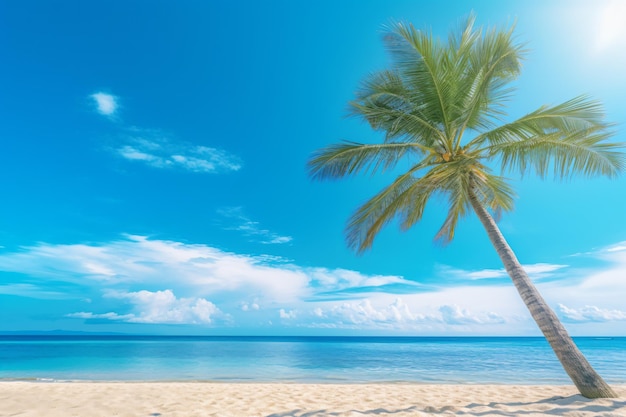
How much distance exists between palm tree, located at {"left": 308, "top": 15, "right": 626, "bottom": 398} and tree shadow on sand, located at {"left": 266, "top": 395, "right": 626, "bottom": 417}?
53 centimetres

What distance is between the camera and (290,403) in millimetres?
7137

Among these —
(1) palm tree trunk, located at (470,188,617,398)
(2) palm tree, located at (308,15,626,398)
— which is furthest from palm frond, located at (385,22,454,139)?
(1) palm tree trunk, located at (470,188,617,398)

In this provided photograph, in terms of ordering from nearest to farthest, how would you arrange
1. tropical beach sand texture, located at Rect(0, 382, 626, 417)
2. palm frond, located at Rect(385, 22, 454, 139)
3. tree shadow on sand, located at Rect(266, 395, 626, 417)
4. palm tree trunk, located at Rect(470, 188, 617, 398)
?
tree shadow on sand, located at Rect(266, 395, 626, 417)
palm tree trunk, located at Rect(470, 188, 617, 398)
tropical beach sand texture, located at Rect(0, 382, 626, 417)
palm frond, located at Rect(385, 22, 454, 139)

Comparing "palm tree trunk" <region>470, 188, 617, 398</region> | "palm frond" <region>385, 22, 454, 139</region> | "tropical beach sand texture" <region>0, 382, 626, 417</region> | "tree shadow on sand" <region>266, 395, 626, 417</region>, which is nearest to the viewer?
"tree shadow on sand" <region>266, 395, 626, 417</region>

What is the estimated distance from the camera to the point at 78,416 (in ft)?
19.4

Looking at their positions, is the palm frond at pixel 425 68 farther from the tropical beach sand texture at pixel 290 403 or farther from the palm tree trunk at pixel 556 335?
the tropical beach sand texture at pixel 290 403

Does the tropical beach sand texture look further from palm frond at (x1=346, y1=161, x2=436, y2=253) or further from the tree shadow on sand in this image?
palm frond at (x1=346, y1=161, x2=436, y2=253)

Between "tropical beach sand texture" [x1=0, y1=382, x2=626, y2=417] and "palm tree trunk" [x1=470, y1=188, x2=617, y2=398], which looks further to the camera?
"tropical beach sand texture" [x1=0, y1=382, x2=626, y2=417]

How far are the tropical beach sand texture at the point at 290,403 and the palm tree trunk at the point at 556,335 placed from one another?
0.22 m

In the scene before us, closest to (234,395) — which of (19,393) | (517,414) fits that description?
(19,393)

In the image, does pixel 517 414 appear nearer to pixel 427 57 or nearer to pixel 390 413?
pixel 390 413

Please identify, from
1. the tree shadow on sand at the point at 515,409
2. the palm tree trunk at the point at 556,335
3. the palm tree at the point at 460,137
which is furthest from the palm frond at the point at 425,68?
the tree shadow on sand at the point at 515,409

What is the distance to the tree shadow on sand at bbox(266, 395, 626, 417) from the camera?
5.07m

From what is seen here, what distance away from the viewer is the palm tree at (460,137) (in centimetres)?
655
